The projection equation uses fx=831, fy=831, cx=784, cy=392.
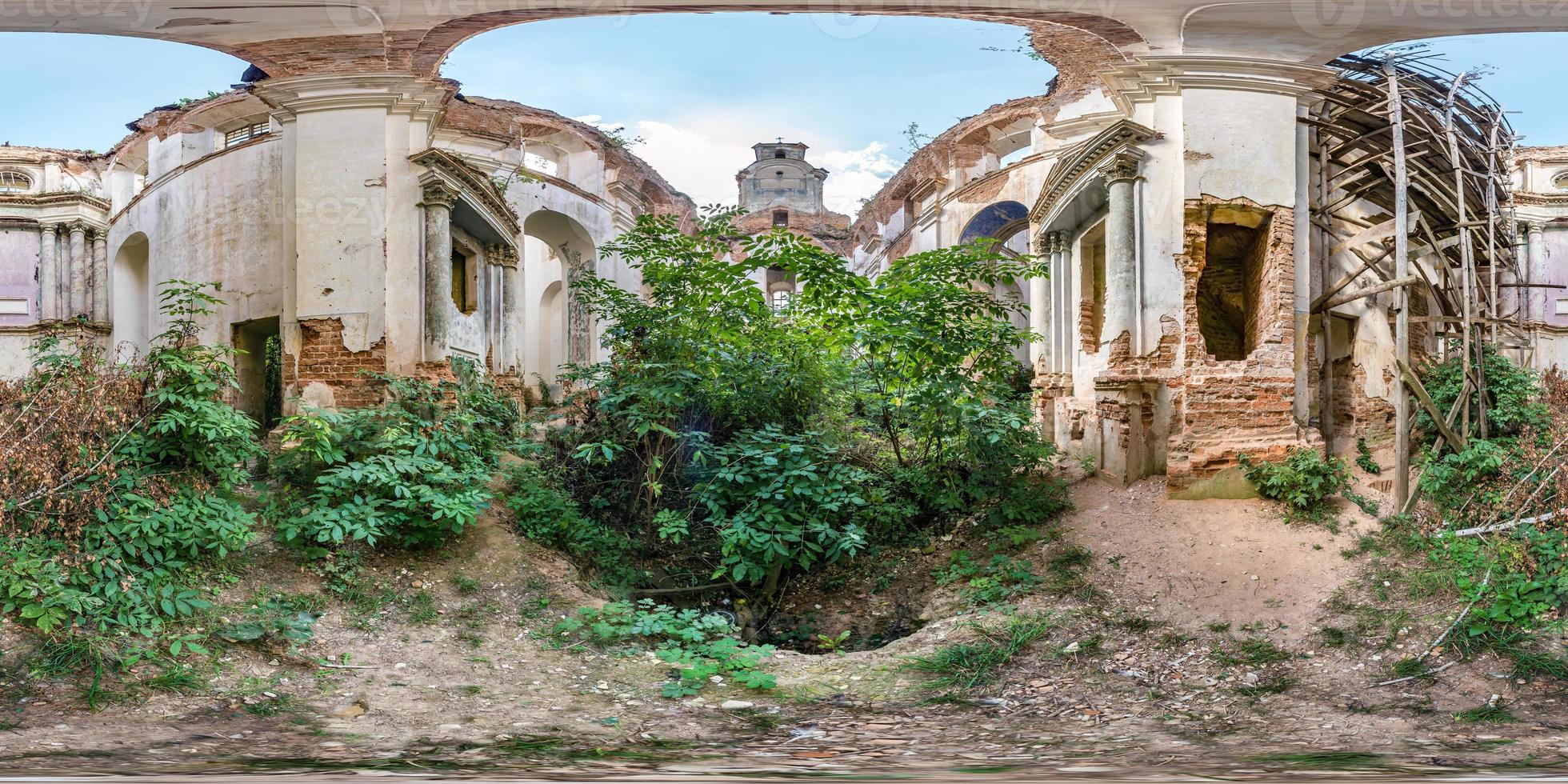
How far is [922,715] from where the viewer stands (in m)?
4.40

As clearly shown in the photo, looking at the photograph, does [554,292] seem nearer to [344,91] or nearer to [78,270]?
[78,270]

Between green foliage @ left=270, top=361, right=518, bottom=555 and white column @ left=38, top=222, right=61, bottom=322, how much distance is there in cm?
273

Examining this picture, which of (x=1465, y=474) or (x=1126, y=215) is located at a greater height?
Result: (x=1126, y=215)

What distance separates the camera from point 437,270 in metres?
7.52

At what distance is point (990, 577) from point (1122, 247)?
327 centimetres

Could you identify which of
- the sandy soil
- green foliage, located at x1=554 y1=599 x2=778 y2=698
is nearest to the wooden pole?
the sandy soil

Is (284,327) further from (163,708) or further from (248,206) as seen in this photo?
(163,708)

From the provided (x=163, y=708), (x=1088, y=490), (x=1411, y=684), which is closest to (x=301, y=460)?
(x=163, y=708)

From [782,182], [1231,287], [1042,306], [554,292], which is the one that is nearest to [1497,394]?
[1231,287]

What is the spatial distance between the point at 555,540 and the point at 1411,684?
5.75 meters

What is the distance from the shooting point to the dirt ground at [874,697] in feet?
11.1

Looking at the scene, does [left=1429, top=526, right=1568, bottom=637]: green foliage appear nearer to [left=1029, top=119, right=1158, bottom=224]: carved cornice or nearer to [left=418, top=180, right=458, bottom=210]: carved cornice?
[left=1029, top=119, right=1158, bottom=224]: carved cornice

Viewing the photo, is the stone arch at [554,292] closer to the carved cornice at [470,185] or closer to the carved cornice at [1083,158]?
the carved cornice at [470,185]

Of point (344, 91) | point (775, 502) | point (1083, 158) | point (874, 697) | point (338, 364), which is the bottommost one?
point (874, 697)
